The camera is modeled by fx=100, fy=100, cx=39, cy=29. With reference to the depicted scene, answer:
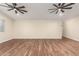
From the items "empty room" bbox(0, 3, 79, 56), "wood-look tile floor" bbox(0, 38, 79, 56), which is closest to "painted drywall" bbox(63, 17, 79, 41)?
"empty room" bbox(0, 3, 79, 56)

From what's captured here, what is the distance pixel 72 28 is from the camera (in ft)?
6.31

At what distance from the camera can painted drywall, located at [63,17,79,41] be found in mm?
1747

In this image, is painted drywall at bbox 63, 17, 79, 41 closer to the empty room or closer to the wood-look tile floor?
the empty room

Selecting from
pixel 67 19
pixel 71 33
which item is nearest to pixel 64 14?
pixel 67 19

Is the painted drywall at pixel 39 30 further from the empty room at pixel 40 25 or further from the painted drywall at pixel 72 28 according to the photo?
the painted drywall at pixel 72 28

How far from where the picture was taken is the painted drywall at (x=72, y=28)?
1747mm

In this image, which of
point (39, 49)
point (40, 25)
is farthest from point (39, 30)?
point (39, 49)

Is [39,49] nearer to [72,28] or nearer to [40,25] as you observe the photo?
[40,25]

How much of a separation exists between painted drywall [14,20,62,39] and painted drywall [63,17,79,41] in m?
0.13

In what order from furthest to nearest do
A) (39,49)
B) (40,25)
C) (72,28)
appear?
1. (39,49)
2. (40,25)
3. (72,28)

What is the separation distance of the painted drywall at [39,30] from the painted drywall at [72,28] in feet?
0.41

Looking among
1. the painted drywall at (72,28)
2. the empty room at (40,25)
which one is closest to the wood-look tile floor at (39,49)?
the empty room at (40,25)

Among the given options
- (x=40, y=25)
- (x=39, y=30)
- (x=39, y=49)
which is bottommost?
(x=39, y=49)

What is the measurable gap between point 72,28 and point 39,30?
669mm
